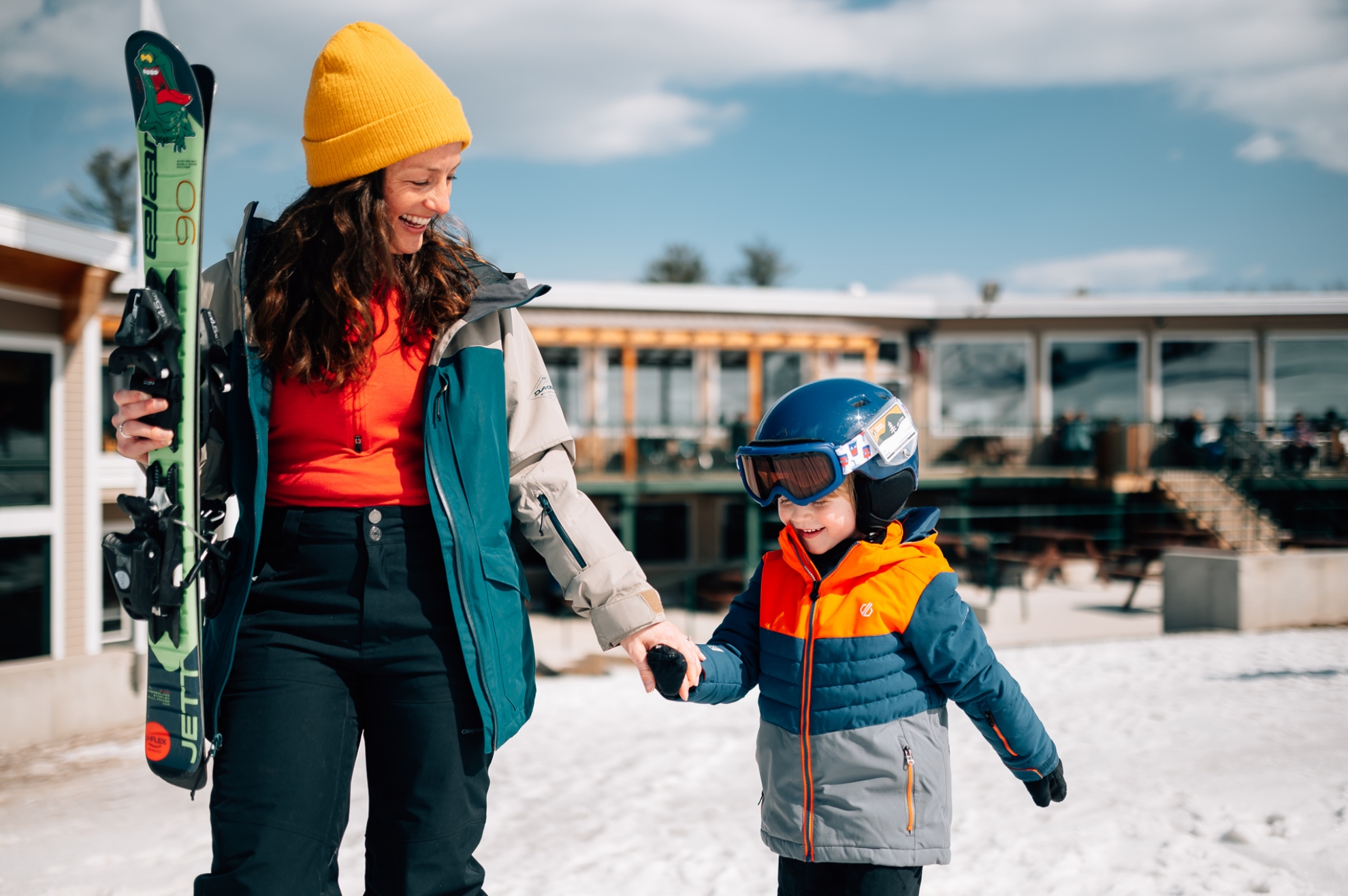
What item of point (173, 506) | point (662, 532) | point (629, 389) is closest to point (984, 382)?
point (662, 532)

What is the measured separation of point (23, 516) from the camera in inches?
456

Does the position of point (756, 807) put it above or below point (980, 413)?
below

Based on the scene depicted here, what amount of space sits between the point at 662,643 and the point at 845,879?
66 centimetres

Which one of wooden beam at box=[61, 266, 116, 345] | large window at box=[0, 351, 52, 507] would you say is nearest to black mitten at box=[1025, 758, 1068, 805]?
wooden beam at box=[61, 266, 116, 345]

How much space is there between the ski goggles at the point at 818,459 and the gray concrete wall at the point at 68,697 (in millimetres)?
5850

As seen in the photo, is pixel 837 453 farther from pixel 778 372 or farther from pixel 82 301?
pixel 778 372

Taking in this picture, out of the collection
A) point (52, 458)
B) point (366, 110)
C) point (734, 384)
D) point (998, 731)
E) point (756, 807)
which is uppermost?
point (734, 384)

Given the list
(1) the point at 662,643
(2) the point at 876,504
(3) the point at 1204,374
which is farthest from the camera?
(3) the point at 1204,374

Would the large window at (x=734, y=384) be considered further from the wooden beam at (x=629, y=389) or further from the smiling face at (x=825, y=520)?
the smiling face at (x=825, y=520)

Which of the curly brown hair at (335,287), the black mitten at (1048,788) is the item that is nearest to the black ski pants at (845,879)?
the black mitten at (1048,788)

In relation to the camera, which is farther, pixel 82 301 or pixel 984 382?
pixel 984 382

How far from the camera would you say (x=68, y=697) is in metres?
6.45

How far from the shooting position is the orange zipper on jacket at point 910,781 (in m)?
1.92

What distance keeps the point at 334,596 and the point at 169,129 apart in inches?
38.3
